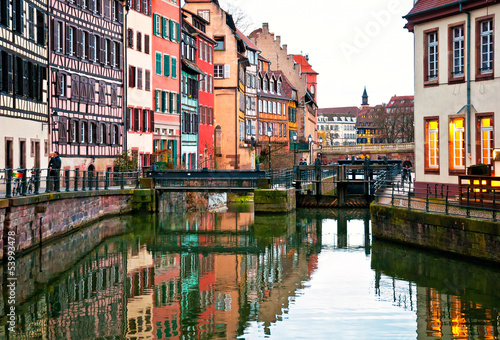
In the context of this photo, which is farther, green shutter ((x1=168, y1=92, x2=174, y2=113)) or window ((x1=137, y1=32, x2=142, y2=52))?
green shutter ((x1=168, y1=92, x2=174, y2=113))

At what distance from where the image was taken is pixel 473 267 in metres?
20.4

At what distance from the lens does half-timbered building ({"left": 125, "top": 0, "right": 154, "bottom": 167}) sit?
4581cm

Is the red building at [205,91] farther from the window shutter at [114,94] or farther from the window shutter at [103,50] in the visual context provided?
the window shutter at [103,50]

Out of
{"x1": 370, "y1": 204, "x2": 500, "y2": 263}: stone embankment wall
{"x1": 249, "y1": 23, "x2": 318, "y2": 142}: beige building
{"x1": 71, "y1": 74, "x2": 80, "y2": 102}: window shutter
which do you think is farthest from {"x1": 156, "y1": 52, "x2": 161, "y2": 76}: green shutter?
{"x1": 249, "y1": 23, "x2": 318, "y2": 142}: beige building

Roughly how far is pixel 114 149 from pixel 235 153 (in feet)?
69.7

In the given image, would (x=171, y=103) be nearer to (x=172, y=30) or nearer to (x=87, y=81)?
(x=172, y=30)

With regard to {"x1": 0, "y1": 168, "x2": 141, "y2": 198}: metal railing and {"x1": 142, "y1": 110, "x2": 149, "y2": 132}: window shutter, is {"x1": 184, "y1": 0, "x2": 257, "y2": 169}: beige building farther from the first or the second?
{"x1": 0, "y1": 168, "x2": 141, "y2": 198}: metal railing

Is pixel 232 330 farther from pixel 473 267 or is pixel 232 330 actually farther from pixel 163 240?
pixel 163 240

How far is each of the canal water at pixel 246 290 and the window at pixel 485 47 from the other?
651 centimetres

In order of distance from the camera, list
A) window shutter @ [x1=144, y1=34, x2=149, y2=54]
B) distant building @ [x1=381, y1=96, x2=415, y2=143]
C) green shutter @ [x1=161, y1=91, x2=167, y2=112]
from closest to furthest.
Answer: window shutter @ [x1=144, y1=34, x2=149, y2=54] < green shutter @ [x1=161, y1=91, x2=167, y2=112] < distant building @ [x1=381, y1=96, x2=415, y2=143]

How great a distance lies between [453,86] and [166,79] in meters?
26.7

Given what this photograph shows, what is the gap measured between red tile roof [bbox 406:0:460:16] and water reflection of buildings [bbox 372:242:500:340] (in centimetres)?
864

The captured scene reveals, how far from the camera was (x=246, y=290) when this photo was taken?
772 inches

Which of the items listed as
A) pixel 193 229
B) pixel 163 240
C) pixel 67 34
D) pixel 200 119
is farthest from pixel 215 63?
pixel 163 240
